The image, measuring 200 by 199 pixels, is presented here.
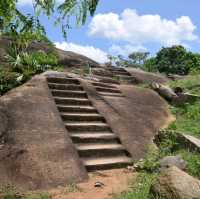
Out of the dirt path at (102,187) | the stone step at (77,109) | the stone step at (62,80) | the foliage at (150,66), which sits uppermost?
the foliage at (150,66)

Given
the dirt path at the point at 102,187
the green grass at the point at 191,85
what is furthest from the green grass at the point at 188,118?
the dirt path at the point at 102,187

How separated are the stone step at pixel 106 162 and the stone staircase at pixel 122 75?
9.03 metres

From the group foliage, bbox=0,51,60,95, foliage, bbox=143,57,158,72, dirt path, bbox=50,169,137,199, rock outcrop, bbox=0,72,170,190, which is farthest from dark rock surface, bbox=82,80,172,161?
foliage, bbox=143,57,158,72

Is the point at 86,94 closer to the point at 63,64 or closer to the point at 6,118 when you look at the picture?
the point at 6,118

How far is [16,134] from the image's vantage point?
24.9 feet

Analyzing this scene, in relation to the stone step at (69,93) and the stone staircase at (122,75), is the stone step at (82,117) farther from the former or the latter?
the stone staircase at (122,75)

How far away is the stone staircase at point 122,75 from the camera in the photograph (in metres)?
17.6

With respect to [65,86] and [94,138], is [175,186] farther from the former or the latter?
[65,86]

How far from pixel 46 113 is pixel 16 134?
144cm

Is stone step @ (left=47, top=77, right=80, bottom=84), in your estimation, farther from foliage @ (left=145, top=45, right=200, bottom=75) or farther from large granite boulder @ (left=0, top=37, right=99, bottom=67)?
foliage @ (left=145, top=45, right=200, bottom=75)

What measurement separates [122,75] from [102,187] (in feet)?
38.3

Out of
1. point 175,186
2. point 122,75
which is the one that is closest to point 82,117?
point 175,186

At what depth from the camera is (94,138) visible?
8.83 m

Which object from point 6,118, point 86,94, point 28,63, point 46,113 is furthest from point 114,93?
point 6,118
